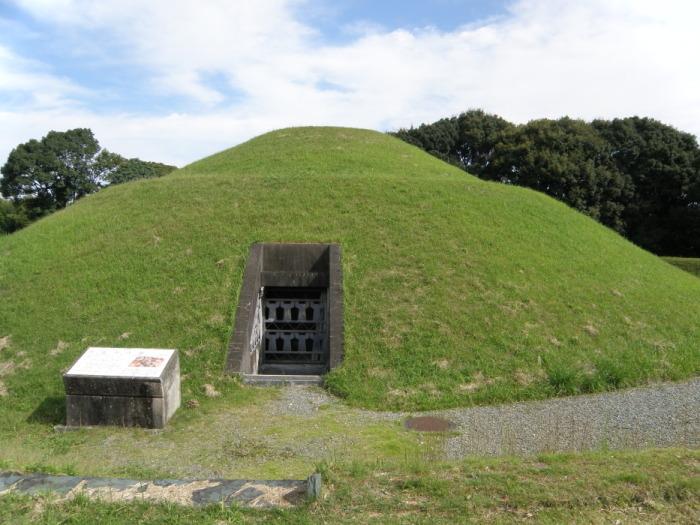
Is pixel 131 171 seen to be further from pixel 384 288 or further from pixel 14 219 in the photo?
pixel 384 288

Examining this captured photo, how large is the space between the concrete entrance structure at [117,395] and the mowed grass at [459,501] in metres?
2.88

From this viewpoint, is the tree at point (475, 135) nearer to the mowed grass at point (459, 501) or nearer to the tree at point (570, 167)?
the tree at point (570, 167)

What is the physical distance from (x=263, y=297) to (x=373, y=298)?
2540 millimetres

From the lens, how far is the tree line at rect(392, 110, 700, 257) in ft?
107

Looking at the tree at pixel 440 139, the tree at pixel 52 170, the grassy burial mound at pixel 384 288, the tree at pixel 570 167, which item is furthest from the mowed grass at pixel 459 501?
the tree at pixel 52 170

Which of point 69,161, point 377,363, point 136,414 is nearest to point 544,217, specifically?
point 377,363

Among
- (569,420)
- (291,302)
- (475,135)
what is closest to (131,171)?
(475,135)

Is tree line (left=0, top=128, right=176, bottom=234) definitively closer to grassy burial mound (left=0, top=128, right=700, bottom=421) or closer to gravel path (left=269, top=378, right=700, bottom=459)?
grassy burial mound (left=0, top=128, right=700, bottom=421)

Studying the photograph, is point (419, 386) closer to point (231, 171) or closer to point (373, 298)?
point (373, 298)

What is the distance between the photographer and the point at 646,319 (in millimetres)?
10555

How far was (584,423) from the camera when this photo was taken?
6934mm

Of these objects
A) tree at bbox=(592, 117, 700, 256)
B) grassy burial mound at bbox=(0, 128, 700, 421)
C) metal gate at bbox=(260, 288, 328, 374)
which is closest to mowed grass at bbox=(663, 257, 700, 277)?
grassy burial mound at bbox=(0, 128, 700, 421)

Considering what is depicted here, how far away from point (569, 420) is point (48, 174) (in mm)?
43901

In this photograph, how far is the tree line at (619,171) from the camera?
3259cm
